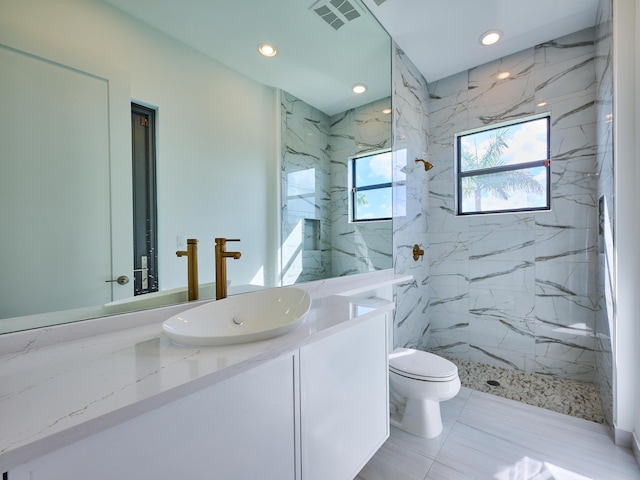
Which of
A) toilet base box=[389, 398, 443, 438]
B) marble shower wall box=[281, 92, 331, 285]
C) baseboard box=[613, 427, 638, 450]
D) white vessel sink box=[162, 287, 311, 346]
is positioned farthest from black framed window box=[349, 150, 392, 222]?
baseboard box=[613, 427, 638, 450]

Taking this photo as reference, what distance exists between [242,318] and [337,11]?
2037mm

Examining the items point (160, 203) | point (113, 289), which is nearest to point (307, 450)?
point (113, 289)

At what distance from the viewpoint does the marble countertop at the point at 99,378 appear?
1.44ft

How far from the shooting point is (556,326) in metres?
2.32

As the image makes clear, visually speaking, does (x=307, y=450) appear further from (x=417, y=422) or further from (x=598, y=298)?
(x=598, y=298)

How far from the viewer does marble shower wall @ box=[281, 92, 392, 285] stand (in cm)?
182

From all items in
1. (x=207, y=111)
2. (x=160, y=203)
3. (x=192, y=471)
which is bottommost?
(x=192, y=471)

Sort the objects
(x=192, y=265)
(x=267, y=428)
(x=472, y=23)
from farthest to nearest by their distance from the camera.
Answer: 1. (x=472, y=23)
2. (x=192, y=265)
3. (x=267, y=428)

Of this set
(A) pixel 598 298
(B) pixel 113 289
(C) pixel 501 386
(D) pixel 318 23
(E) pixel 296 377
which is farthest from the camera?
(C) pixel 501 386

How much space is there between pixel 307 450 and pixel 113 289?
2.88ft

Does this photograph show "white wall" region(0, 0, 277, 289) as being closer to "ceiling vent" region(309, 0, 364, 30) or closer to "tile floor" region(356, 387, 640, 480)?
"ceiling vent" region(309, 0, 364, 30)

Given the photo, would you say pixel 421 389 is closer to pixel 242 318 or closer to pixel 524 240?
pixel 242 318

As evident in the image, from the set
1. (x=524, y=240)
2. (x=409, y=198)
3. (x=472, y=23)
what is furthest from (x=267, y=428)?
(x=472, y=23)

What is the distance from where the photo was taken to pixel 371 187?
2297 mm
